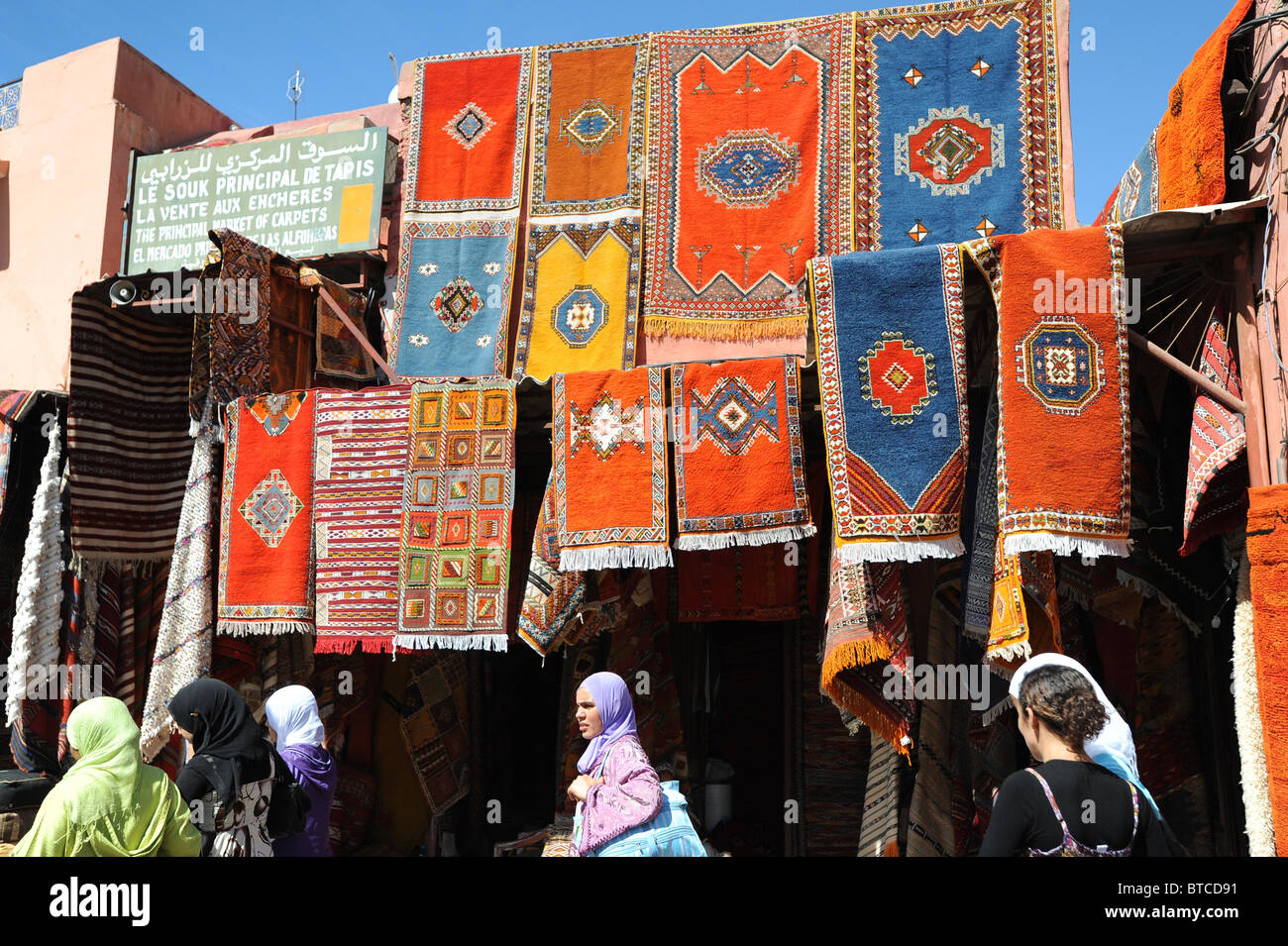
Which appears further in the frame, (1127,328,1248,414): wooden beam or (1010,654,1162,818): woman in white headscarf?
(1127,328,1248,414): wooden beam

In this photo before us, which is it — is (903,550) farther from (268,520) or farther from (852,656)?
(268,520)

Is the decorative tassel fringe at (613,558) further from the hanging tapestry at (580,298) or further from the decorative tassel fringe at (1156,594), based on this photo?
the decorative tassel fringe at (1156,594)

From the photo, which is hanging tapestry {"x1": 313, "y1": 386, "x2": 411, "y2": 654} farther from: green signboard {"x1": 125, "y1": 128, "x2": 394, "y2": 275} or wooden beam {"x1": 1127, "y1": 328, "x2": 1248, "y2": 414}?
wooden beam {"x1": 1127, "y1": 328, "x2": 1248, "y2": 414}

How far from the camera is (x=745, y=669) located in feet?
21.4

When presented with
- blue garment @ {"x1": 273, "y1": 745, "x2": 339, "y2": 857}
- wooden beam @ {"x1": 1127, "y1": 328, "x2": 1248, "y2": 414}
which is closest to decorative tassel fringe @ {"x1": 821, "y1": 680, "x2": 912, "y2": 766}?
wooden beam @ {"x1": 1127, "y1": 328, "x2": 1248, "y2": 414}

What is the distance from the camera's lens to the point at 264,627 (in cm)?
552

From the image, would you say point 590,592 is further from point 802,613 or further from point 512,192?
point 512,192

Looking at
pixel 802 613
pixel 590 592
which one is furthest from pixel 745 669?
pixel 590 592

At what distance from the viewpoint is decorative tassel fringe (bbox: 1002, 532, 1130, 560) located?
381 centimetres

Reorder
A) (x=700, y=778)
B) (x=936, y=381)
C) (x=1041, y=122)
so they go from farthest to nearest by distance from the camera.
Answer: (x=700, y=778)
(x=1041, y=122)
(x=936, y=381)

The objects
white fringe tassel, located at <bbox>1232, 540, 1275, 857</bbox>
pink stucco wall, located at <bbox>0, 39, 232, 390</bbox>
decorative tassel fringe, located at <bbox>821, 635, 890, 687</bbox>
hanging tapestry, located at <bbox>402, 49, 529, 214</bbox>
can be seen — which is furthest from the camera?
pink stucco wall, located at <bbox>0, 39, 232, 390</bbox>

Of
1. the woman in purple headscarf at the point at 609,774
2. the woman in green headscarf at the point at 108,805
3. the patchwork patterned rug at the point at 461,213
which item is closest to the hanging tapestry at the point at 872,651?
the woman in purple headscarf at the point at 609,774

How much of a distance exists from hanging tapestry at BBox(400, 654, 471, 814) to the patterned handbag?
3.09 metres

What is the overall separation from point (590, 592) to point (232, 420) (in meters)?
2.24
